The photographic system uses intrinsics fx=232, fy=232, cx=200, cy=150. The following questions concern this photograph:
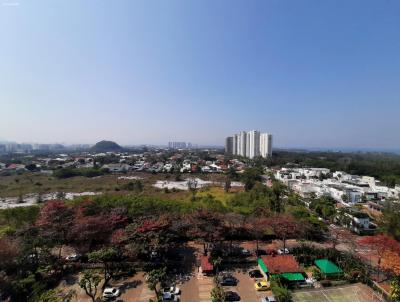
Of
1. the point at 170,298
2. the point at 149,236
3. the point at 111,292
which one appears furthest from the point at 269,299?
the point at 111,292

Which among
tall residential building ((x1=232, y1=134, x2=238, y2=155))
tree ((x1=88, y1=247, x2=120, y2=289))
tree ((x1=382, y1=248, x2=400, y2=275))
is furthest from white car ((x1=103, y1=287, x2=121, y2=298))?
tall residential building ((x1=232, y1=134, x2=238, y2=155))

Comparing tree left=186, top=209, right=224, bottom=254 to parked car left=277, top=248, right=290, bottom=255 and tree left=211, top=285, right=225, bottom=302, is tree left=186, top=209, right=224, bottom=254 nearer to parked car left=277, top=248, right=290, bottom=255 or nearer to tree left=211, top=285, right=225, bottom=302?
tree left=211, top=285, right=225, bottom=302

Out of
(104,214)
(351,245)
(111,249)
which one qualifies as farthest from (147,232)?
(351,245)

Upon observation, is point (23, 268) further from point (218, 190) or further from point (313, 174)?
point (313, 174)

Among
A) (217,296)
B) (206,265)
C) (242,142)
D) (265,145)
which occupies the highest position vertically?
(242,142)

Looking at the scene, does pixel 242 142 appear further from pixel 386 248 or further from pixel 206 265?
pixel 206 265

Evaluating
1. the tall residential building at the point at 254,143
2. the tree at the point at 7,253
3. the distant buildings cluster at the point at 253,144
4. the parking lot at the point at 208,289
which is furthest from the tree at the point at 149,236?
the tall residential building at the point at 254,143
